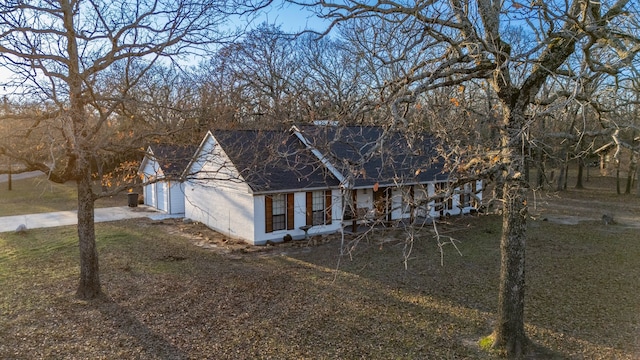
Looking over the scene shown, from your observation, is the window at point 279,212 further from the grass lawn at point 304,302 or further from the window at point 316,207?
the grass lawn at point 304,302

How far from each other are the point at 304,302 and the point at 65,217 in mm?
Answer: 16204

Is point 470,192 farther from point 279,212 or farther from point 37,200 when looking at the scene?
point 37,200

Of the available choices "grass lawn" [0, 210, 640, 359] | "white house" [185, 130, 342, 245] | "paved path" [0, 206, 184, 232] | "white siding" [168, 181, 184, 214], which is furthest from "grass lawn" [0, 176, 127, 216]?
"white house" [185, 130, 342, 245]

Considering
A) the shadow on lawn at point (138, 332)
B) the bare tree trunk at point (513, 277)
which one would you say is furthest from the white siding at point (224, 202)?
the bare tree trunk at point (513, 277)

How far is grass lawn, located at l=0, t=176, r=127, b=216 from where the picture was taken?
73.0 ft

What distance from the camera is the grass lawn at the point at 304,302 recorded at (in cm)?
696

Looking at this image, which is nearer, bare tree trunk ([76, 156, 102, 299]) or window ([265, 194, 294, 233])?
bare tree trunk ([76, 156, 102, 299])

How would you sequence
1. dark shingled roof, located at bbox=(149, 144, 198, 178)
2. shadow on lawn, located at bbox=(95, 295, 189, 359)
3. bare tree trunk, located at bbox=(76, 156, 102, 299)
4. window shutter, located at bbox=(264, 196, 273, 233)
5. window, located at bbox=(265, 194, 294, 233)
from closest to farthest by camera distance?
shadow on lawn, located at bbox=(95, 295, 189, 359), bare tree trunk, located at bbox=(76, 156, 102, 299), dark shingled roof, located at bbox=(149, 144, 198, 178), window shutter, located at bbox=(264, 196, 273, 233), window, located at bbox=(265, 194, 294, 233)

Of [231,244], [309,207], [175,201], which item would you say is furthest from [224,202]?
[175,201]

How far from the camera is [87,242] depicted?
9.11m

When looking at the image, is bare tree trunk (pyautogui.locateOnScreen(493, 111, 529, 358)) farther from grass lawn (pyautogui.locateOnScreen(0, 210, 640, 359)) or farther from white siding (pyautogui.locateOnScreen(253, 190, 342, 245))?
white siding (pyautogui.locateOnScreen(253, 190, 342, 245))

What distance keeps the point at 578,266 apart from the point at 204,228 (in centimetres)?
1379

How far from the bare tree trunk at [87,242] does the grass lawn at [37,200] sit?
12316 millimetres

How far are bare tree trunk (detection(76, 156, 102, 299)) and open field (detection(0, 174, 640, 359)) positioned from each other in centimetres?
37
